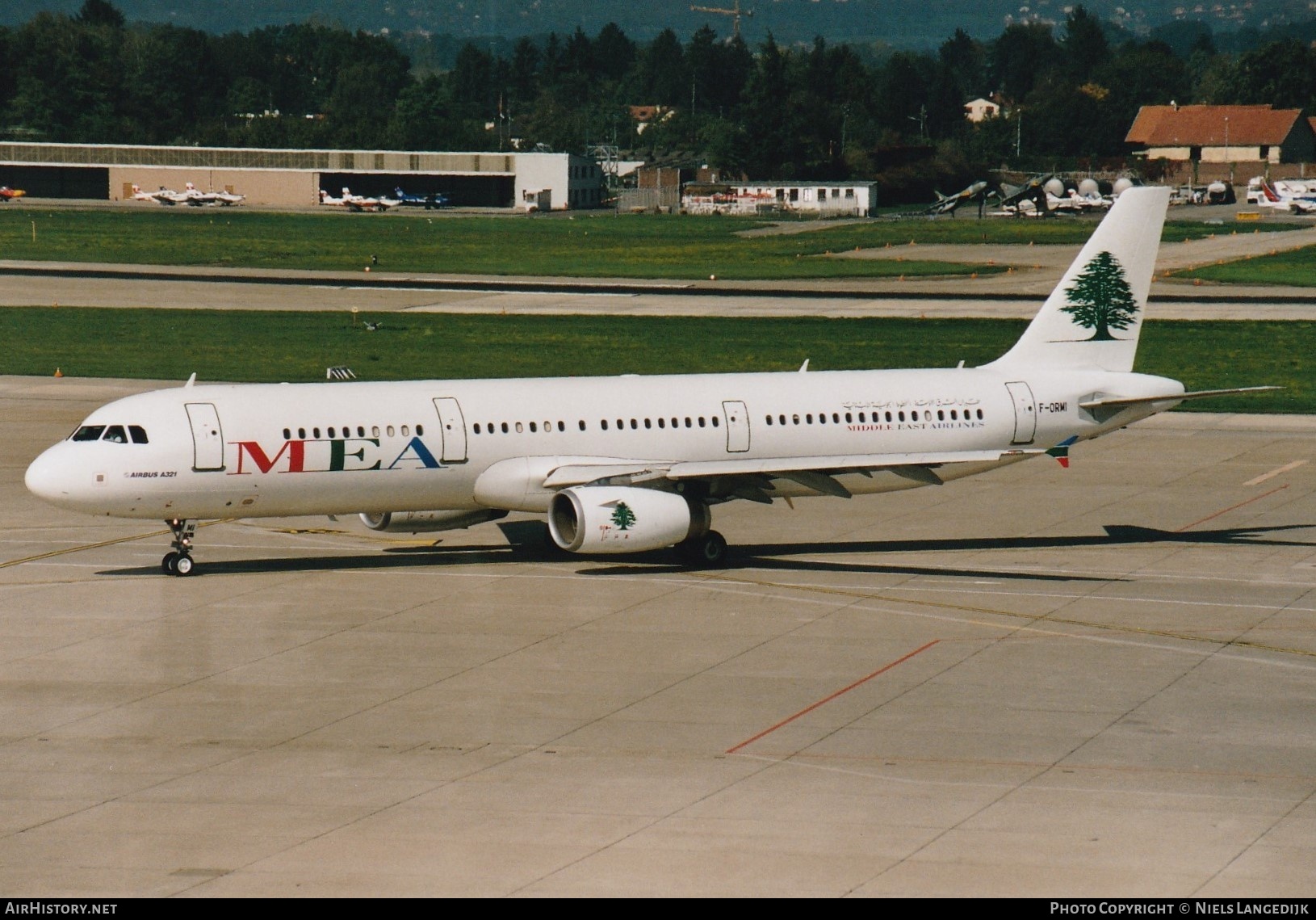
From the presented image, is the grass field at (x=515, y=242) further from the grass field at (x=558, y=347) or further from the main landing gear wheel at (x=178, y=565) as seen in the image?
the main landing gear wheel at (x=178, y=565)

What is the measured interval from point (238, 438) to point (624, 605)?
944 cm

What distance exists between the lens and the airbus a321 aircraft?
4069 cm

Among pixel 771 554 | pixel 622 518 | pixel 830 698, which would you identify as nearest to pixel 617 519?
pixel 622 518

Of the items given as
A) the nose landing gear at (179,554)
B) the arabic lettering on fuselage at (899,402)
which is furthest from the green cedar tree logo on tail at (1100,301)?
the nose landing gear at (179,554)

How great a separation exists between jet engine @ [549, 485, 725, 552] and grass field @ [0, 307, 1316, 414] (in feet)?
112

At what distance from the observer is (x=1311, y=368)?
79.3 metres

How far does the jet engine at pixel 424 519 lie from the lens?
43.9m

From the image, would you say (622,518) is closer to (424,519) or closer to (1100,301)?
(424,519)

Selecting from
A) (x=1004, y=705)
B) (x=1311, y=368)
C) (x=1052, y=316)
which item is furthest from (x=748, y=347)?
(x=1004, y=705)

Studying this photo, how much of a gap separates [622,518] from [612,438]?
3.54 metres

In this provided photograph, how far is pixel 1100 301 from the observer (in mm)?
48938
